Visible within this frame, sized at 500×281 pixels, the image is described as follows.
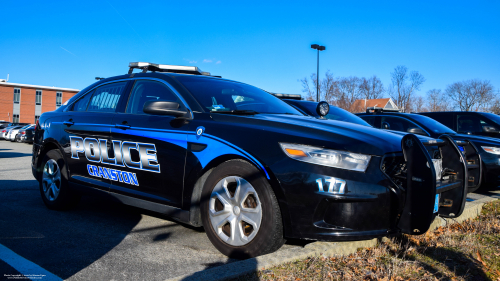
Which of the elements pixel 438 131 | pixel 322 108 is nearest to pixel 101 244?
pixel 322 108

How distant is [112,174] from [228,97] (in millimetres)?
1433

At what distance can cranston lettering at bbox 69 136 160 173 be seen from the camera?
11.9 ft

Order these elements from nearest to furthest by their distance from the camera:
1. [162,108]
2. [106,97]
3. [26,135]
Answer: [162,108], [106,97], [26,135]

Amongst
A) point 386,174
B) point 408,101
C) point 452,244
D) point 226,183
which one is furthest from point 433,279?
point 408,101

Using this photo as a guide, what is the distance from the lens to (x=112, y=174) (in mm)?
4008

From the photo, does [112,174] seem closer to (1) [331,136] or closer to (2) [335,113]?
(1) [331,136]

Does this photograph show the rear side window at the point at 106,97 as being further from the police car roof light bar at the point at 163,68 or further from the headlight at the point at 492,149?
the headlight at the point at 492,149

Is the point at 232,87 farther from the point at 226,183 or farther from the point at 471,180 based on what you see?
the point at 471,180

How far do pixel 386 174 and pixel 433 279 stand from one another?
2.44 feet

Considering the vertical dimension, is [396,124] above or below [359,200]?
above

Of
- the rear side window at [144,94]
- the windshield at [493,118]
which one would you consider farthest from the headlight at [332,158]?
the windshield at [493,118]

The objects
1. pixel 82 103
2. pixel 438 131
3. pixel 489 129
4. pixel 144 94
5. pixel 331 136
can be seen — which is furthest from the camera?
pixel 489 129

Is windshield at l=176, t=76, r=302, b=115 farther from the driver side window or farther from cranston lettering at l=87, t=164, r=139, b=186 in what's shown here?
the driver side window

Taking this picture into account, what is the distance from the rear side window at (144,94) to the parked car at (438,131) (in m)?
4.17
